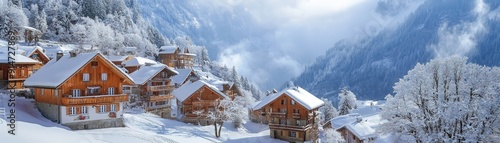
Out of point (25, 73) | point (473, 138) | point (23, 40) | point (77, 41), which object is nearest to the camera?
point (473, 138)

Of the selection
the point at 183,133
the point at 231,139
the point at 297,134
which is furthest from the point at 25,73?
the point at 297,134

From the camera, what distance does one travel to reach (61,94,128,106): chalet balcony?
4044 centimetres

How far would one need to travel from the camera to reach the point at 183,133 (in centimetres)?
5244

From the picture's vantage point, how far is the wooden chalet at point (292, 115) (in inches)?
2425

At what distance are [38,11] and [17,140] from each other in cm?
14693

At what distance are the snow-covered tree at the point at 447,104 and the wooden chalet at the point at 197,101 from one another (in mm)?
38517

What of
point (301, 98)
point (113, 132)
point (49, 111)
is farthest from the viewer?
point (301, 98)

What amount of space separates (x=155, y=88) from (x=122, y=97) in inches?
950

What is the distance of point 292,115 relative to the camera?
62312 millimetres

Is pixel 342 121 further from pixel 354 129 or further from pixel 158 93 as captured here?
pixel 158 93

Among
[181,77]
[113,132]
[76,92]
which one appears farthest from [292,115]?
[181,77]

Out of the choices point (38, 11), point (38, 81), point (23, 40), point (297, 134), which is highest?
point (38, 11)

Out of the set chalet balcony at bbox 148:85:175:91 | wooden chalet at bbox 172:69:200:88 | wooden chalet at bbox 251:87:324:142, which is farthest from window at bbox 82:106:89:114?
wooden chalet at bbox 172:69:200:88

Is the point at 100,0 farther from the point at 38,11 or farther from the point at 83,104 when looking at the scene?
the point at 83,104
